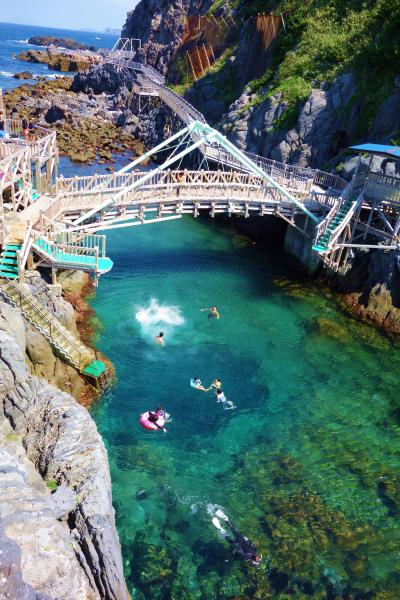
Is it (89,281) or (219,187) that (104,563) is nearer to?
(89,281)

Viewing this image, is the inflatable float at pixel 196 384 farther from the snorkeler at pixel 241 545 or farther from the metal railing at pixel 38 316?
the snorkeler at pixel 241 545

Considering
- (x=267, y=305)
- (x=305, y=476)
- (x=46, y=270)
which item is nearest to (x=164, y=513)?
(x=305, y=476)

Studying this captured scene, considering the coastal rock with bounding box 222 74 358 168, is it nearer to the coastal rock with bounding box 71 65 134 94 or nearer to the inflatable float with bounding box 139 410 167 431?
the inflatable float with bounding box 139 410 167 431

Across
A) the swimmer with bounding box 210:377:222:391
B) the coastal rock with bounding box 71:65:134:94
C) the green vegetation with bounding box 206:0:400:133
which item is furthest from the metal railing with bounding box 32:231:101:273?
the coastal rock with bounding box 71:65:134:94

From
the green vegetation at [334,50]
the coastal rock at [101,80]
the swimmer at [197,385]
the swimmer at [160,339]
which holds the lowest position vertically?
the swimmer at [197,385]

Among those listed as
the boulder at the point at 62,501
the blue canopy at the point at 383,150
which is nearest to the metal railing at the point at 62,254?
the boulder at the point at 62,501

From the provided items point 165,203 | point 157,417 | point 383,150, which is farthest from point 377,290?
point 157,417

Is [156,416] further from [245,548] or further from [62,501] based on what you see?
[62,501]
